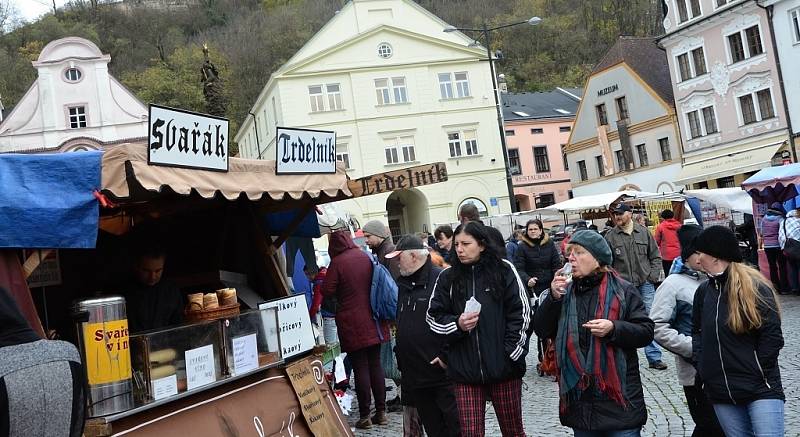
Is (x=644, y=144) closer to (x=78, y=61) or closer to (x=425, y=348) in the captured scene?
(x=78, y=61)

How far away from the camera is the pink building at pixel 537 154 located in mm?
55688

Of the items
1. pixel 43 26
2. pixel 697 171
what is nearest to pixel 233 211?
pixel 697 171

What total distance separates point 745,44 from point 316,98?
22.4 metres

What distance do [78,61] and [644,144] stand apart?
→ 33.6 metres

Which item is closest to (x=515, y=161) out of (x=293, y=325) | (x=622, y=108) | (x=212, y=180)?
Answer: (x=622, y=108)

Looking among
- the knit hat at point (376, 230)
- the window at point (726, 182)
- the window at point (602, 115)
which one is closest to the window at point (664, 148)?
the window at point (726, 182)

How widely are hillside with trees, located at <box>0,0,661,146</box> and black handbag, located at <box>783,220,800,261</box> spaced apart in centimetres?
4998

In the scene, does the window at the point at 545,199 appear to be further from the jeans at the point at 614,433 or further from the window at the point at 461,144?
the jeans at the point at 614,433

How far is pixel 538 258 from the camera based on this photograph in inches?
387

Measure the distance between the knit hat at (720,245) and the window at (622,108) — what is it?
136ft

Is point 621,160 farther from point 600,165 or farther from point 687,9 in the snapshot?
point 687,9

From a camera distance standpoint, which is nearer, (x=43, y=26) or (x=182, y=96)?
(x=182, y=96)

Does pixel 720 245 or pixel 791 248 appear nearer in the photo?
pixel 720 245

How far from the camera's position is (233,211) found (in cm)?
772
